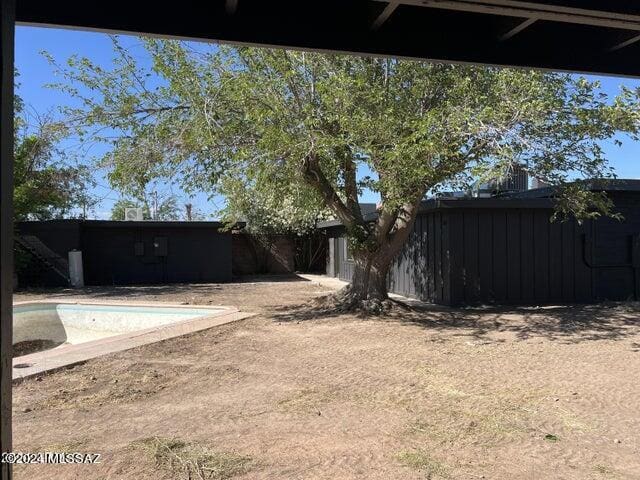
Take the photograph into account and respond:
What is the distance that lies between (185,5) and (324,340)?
6.78 metres

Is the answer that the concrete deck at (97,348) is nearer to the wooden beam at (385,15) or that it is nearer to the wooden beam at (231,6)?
the wooden beam at (231,6)

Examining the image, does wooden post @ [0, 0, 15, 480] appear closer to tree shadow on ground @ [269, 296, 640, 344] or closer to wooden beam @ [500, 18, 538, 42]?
wooden beam @ [500, 18, 538, 42]

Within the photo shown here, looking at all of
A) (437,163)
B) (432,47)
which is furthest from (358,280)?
(432,47)

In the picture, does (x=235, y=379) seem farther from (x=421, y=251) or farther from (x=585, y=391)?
(x=421, y=251)

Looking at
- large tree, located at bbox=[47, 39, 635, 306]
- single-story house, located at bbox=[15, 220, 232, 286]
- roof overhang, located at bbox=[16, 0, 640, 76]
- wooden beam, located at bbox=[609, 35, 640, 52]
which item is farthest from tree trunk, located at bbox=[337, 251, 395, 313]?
single-story house, located at bbox=[15, 220, 232, 286]

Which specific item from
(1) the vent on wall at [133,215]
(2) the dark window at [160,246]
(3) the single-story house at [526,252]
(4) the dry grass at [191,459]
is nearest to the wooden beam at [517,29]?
(4) the dry grass at [191,459]

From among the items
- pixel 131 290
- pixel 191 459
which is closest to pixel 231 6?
pixel 191 459

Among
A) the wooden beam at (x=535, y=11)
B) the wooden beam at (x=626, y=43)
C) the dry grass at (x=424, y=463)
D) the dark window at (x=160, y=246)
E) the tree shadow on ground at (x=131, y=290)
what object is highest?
the wooden beam at (x=626, y=43)

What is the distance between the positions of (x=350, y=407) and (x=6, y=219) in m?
4.11

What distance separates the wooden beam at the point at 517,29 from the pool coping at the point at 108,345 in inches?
249

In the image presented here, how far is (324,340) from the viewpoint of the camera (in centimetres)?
916

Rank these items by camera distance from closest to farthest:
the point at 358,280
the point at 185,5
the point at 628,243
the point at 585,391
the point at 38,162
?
the point at 185,5 → the point at 585,391 → the point at 358,280 → the point at 628,243 → the point at 38,162

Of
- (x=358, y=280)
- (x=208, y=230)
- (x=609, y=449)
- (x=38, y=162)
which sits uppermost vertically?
(x=38, y=162)

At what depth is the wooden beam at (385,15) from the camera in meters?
2.97
